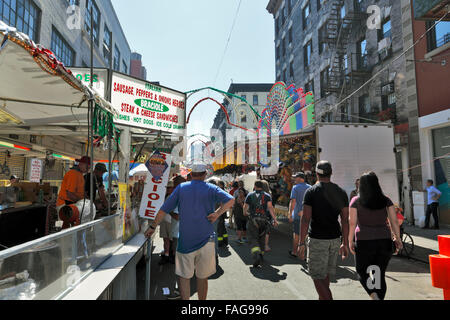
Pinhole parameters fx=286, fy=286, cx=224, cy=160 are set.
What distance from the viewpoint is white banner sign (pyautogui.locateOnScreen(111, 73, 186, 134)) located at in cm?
591

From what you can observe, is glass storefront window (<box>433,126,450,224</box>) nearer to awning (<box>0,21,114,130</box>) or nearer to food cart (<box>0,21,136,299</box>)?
food cart (<box>0,21,136,299</box>)

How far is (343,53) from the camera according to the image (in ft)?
61.8

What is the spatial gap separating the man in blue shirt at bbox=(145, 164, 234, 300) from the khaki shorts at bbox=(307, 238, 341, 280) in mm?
1270

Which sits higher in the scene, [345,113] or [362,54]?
[362,54]

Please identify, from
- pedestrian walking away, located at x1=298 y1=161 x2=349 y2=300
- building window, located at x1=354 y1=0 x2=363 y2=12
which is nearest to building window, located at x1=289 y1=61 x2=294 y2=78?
building window, located at x1=354 y1=0 x2=363 y2=12

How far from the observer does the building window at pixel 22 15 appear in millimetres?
10289

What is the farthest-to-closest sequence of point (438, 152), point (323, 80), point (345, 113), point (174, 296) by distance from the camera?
point (323, 80)
point (345, 113)
point (438, 152)
point (174, 296)

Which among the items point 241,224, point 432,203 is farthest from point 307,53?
point 241,224

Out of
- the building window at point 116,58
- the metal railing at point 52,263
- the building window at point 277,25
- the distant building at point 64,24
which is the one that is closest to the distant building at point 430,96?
the distant building at point 64,24

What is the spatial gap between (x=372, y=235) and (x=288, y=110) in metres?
9.80

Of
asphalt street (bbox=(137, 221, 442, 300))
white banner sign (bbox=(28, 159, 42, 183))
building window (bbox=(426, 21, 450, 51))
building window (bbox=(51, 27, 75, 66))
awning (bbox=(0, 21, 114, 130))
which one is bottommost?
asphalt street (bbox=(137, 221, 442, 300))

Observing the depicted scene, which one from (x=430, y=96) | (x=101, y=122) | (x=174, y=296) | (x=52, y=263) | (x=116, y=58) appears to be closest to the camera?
(x=52, y=263)

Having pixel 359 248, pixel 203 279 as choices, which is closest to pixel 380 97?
pixel 359 248

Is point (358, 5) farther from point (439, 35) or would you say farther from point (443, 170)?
point (443, 170)
